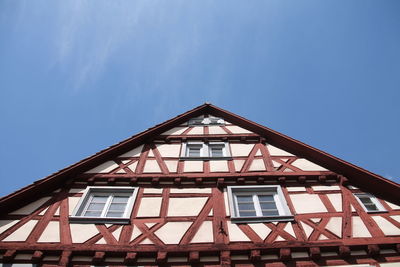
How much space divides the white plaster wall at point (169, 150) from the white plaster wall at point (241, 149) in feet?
6.22

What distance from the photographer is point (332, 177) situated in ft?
24.7

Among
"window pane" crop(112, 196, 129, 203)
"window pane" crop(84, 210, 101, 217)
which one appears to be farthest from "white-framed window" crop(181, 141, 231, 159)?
"window pane" crop(84, 210, 101, 217)

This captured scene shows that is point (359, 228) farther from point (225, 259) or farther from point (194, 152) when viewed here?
point (194, 152)

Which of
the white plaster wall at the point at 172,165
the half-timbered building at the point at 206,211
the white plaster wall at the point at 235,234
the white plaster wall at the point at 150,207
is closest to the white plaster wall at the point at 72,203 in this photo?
the half-timbered building at the point at 206,211

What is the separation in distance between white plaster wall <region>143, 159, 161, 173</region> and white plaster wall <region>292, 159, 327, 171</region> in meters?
4.22

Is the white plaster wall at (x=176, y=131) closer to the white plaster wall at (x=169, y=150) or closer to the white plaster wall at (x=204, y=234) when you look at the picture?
the white plaster wall at (x=169, y=150)

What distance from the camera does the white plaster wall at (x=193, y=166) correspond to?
809 centimetres

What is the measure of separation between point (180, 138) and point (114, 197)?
3481 millimetres

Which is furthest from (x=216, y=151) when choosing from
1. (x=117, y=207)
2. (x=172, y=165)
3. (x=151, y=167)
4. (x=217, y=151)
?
(x=117, y=207)

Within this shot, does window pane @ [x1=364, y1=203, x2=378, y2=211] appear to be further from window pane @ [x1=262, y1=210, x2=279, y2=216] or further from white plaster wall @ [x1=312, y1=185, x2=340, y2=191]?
window pane @ [x1=262, y1=210, x2=279, y2=216]

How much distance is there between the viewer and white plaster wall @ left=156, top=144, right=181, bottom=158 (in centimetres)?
906

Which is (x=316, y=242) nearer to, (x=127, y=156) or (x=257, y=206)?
(x=257, y=206)

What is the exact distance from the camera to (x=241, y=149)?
9.30 m

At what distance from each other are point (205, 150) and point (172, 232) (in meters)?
3.97
